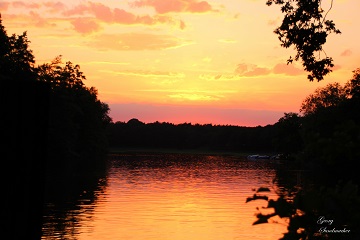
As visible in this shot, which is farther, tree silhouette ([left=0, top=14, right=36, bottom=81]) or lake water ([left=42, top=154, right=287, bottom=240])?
tree silhouette ([left=0, top=14, right=36, bottom=81])

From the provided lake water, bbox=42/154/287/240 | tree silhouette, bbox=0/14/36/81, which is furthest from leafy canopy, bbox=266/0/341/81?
tree silhouette, bbox=0/14/36/81

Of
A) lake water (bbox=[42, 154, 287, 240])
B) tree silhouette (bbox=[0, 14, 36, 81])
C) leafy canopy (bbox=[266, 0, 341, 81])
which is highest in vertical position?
tree silhouette (bbox=[0, 14, 36, 81])

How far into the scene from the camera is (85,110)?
380 ft

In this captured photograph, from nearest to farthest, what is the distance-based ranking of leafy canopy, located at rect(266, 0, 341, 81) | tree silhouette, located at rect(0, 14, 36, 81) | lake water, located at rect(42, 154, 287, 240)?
leafy canopy, located at rect(266, 0, 341, 81) → lake water, located at rect(42, 154, 287, 240) → tree silhouette, located at rect(0, 14, 36, 81)

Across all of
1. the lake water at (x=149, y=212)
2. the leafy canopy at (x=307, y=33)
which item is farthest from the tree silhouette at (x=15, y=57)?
the leafy canopy at (x=307, y=33)

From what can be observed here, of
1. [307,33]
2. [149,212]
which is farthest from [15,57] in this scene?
[307,33]

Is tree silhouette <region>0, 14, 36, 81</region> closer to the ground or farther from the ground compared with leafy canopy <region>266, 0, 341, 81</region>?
farther from the ground

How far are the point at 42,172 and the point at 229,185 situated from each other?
72.9 m

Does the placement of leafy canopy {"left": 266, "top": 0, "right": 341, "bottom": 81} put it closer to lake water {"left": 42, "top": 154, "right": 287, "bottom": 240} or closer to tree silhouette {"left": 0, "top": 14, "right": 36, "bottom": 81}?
lake water {"left": 42, "top": 154, "right": 287, "bottom": 240}

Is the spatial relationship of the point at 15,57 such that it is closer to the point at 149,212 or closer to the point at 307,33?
the point at 149,212

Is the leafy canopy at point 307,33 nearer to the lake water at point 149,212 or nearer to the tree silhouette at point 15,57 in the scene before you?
the lake water at point 149,212

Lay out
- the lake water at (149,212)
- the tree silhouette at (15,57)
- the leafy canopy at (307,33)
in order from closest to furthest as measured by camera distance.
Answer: the leafy canopy at (307,33) < the lake water at (149,212) < the tree silhouette at (15,57)

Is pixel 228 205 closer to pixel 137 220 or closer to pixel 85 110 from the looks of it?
pixel 137 220

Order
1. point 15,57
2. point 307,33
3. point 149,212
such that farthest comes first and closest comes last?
1. point 15,57
2. point 149,212
3. point 307,33
